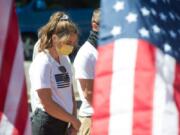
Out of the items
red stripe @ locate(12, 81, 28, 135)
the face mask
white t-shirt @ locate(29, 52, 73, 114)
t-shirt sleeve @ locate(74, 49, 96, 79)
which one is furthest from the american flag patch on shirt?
red stripe @ locate(12, 81, 28, 135)

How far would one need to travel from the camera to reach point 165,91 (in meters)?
4.30

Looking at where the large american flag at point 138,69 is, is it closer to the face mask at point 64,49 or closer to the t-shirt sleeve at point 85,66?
the face mask at point 64,49

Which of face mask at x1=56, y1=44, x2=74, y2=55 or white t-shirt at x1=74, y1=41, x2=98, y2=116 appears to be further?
white t-shirt at x1=74, y1=41, x2=98, y2=116

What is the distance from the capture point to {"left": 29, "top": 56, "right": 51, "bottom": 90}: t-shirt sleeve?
5.52 metres

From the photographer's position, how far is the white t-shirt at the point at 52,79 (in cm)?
554

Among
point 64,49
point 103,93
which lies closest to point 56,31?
point 64,49

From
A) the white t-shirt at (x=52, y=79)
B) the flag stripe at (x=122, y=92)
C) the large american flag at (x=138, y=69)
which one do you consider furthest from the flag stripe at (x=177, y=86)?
the white t-shirt at (x=52, y=79)

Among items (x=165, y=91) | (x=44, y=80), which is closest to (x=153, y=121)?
(x=165, y=91)

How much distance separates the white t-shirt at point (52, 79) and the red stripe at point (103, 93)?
46.8 inches

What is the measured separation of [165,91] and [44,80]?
1432 mm

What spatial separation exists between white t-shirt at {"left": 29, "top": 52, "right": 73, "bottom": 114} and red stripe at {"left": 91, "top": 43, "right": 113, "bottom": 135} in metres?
1.19

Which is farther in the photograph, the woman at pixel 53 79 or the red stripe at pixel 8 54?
the woman at pixel 53 79

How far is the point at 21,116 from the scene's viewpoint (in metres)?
4.25

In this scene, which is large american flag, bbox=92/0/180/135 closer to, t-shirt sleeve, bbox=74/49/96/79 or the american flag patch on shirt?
the american flag patch on shirt
